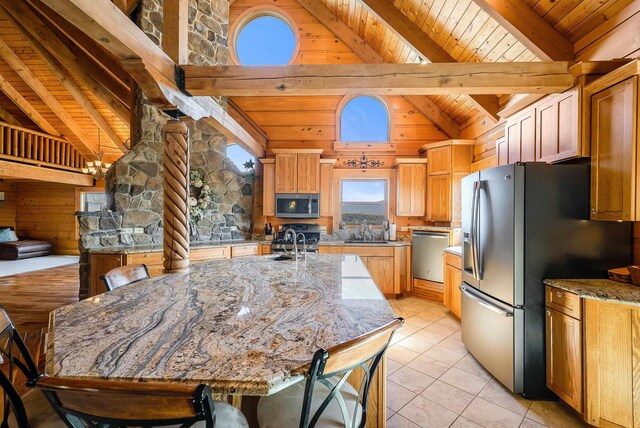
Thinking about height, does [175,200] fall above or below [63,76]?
below

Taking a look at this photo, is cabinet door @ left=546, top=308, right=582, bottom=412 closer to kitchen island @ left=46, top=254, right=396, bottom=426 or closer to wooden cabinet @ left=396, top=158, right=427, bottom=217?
kitchen island @ left=46, top=254, right=396, bottom=426

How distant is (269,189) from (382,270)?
2401 millimetres

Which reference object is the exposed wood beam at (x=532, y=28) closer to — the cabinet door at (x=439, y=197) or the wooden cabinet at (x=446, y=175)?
the wooden cabinet at (x=446, y=175)

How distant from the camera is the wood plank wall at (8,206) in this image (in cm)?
897

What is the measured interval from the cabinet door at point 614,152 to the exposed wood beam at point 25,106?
34.5ft

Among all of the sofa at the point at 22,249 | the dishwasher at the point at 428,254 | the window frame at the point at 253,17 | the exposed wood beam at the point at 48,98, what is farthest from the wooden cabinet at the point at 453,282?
the sofa at the point at 22,249

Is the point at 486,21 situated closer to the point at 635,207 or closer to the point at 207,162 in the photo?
the point at 635,207

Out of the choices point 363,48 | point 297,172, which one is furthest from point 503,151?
point 363,48

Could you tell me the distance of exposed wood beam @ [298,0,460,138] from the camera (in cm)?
482

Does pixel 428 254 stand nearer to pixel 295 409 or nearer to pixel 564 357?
pixel 564 357

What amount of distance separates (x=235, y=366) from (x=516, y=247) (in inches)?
85.8

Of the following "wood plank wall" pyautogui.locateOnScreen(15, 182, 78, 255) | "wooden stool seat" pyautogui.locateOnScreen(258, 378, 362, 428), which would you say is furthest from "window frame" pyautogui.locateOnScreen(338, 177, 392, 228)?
"wood plank wall" pyautogui.locateOnScreen(15, 182, 78, 255)

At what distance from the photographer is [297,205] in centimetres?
489

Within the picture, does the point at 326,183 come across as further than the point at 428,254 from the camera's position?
Yes
